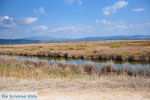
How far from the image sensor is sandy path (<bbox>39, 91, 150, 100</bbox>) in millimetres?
4938

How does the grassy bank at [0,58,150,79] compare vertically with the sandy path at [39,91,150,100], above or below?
below

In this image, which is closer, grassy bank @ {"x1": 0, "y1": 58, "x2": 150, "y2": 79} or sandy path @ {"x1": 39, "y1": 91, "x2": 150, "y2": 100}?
sandy path @ {"x1": 39, "y1": 91, "x2": 150, "y2": 100}

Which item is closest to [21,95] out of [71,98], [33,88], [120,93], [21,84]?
[33,88]

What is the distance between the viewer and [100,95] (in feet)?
17.0

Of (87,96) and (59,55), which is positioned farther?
(59,55)

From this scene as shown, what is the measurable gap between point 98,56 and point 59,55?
10.0 metres

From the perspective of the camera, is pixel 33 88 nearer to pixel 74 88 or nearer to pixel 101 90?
pixel 74 88

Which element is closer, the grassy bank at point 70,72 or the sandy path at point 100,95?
the sandy path at point 100,95

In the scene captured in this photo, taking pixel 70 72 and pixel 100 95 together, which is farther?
pixel 70 72

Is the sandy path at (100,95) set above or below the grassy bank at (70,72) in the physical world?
above

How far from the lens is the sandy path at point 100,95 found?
4.94 meters

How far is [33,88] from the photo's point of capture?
20.2ft

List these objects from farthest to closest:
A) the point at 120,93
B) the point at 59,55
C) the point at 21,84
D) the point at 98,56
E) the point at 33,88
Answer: the point at 59,55
the point at 98,56
the point at 21,84
the point at 33,88
the point at 120,93

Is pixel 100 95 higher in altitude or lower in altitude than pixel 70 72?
higher
